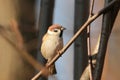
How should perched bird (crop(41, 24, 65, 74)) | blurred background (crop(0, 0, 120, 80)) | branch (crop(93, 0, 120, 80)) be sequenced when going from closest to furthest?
1. branch (crop(93, 0, 120, 80))
2. perched bird (crop(41, 24, 65, 74))
3. blurred background (crop(0, 0, 120, 80))

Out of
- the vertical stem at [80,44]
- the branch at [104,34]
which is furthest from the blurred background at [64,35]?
the branch at [104,34]

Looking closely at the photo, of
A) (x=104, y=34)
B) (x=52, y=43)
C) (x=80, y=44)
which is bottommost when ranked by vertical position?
(x=80, y=44)

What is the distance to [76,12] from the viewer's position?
1124 millimetres

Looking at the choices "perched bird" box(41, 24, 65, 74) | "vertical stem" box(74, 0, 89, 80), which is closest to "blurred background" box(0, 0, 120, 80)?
"vertical stem" box(74, 0, 89, 80)

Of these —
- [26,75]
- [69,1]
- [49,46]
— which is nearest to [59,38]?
[49,46]

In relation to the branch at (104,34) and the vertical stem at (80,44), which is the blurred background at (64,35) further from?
the branch at (104,34)

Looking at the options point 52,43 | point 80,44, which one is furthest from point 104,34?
point 80,44

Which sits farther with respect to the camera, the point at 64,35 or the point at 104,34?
the point at 64,35

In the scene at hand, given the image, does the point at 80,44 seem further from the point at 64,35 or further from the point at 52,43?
the point at 52,43

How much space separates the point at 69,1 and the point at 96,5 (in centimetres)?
12

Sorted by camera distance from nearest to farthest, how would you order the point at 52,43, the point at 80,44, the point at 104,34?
1. the point at 104,34
2. the point at 52,43
3. the point at 80,44

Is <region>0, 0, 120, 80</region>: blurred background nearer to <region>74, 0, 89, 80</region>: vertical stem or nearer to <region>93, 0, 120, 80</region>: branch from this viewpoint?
<region>74, 0, 89, 80</region>: vertical stem

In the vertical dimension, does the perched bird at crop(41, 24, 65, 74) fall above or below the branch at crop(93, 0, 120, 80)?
below

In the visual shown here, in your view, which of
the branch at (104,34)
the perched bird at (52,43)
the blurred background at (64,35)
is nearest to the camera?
the branch at (104,34)
